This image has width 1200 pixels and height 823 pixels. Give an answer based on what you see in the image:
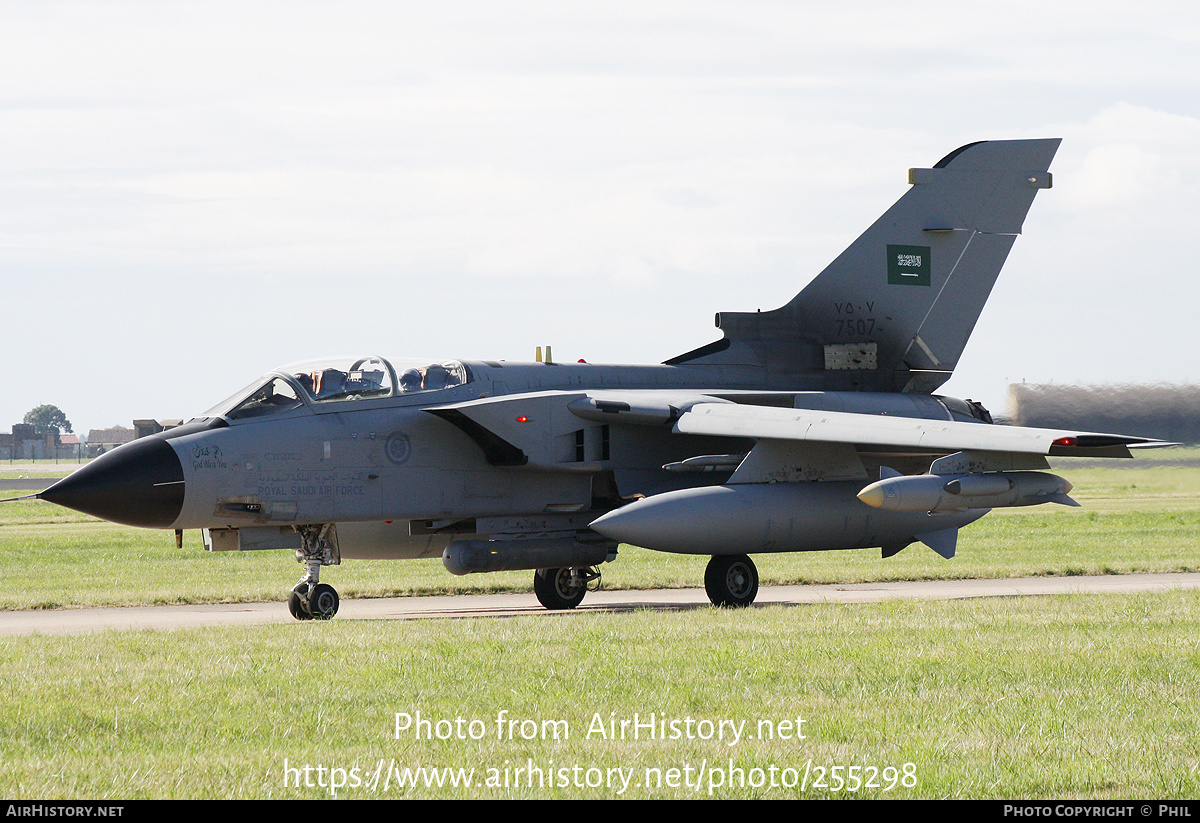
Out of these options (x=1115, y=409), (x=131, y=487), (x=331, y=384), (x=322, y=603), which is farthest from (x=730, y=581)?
(x=1115, y=409)

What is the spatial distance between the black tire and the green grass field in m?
1.00

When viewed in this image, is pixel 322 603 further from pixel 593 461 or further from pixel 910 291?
pixel 910 291

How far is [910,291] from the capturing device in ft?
60.5

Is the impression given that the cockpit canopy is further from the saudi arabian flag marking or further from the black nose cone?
the saudi arabian flag marking

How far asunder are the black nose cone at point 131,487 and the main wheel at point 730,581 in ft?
19.4

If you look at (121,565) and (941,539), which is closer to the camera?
(941,539)

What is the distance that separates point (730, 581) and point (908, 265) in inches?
216

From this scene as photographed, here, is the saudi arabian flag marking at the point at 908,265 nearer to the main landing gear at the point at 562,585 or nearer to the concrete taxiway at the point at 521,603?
the concrete taxiway at the point at 521,603

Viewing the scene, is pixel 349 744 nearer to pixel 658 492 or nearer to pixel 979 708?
pixel 979 708

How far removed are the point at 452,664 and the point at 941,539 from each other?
8.11 metres

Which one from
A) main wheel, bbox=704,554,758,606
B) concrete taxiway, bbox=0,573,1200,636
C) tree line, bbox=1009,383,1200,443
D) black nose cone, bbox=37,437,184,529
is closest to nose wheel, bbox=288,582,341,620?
concrete taxiway, bbox=0,573,1200,636
